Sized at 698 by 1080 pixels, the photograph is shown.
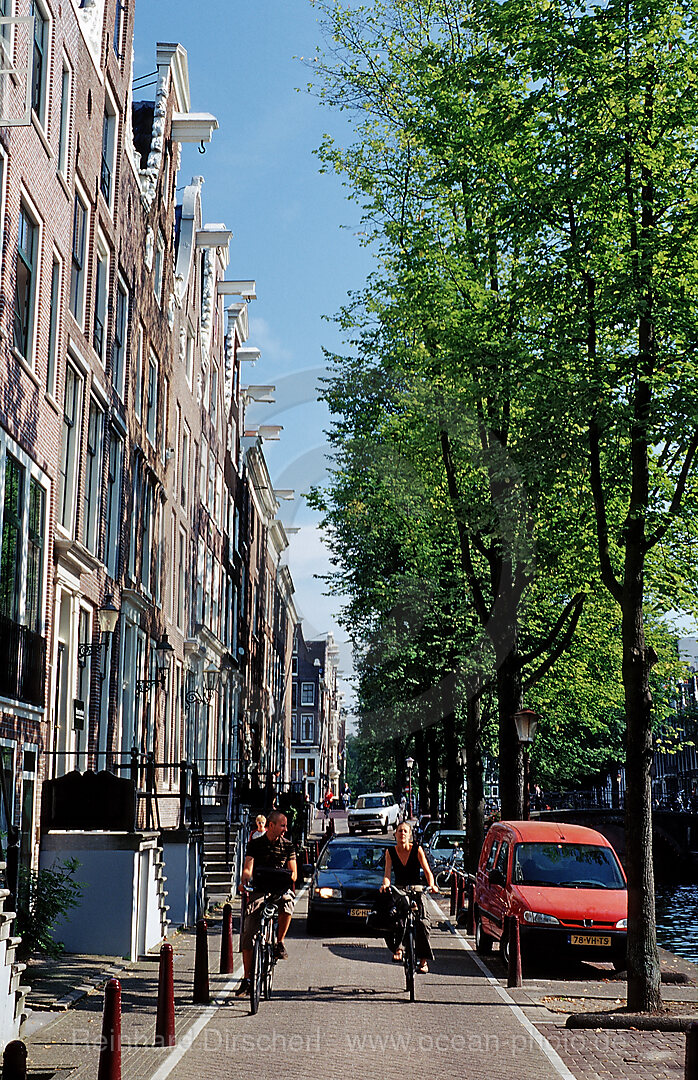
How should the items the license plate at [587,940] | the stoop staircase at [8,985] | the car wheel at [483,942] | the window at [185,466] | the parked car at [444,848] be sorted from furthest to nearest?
the window at [185,466]
the parked car at [444,848]
the car wheel at [483,942]
the license plate at [587,940]
the stoop staircase at [8,985]

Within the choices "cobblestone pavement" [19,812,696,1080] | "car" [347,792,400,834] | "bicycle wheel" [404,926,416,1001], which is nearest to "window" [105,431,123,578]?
"cobblestone pavement" [19,812,696,1080]

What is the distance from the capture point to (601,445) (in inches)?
624

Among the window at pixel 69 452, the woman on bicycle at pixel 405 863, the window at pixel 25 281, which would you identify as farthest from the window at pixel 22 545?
the woman on bicycle at pixel 405 863

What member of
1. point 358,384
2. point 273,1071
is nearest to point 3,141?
point 273,1071

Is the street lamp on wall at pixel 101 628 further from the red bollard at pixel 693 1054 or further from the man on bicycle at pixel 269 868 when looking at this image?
the red bollard at pixel 693 1054

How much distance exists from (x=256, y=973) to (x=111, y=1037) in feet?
14.8

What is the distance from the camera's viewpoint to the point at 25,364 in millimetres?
16797

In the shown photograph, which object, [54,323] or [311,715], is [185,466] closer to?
[54,323]

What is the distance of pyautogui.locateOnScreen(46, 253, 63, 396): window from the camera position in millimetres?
18734

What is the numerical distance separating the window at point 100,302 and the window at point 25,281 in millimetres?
5747

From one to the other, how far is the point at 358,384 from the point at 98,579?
41.6 ft

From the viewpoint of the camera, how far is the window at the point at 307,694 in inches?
5226

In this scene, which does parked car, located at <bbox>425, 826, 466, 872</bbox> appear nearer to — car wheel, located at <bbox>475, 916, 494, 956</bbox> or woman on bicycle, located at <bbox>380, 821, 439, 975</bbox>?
car wheel, located at <bbox>475, 916, 494, 956</bbox>

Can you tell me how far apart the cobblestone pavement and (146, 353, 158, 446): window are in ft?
54.1
